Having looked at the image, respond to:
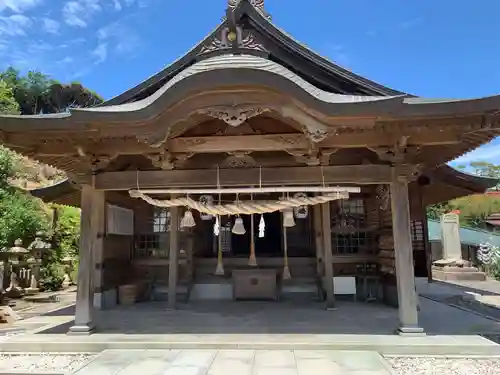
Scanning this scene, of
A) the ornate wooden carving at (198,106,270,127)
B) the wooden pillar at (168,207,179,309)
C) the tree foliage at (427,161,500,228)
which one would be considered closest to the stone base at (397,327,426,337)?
the ornate wooden carving at (198,106,270,127)

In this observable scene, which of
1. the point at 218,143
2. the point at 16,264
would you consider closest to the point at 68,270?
the point at 16,264

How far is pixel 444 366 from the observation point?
4.60m

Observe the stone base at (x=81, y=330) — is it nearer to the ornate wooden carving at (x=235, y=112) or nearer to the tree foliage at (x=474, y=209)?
the ornate wooden carving at (x=235, y=112)

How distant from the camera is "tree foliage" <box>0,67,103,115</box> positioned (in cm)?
4816

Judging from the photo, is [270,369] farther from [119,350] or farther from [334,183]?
[334,183]

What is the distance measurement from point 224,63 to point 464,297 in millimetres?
8949

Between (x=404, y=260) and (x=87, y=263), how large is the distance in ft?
16.7

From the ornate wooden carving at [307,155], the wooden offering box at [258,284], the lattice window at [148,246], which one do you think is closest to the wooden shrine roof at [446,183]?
the lattice window at [148,246]

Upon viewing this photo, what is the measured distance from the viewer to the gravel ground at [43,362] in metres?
4.66

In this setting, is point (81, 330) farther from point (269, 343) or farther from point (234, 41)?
point (234, 41)

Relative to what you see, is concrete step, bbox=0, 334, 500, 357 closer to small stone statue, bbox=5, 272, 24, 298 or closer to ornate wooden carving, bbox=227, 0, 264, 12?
ornate wooden carving, bbox=227, 0, 264, 12

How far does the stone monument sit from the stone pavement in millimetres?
13163

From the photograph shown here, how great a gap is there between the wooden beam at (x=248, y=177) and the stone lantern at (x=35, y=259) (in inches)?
345

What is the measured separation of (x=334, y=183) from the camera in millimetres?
6160
